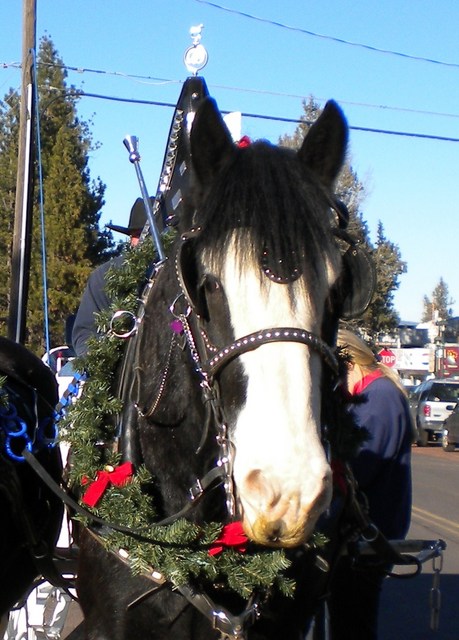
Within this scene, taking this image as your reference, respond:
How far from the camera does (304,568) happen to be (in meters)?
3.43

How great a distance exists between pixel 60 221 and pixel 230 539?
27400mm

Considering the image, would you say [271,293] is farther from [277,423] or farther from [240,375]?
[277,423]

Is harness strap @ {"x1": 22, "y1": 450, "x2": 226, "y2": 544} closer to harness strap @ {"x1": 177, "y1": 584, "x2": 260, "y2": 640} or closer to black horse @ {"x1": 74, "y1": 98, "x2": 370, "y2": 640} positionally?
black horse @ {"x1": 74, "y1": 98, "x2": 370, "y2": 640}

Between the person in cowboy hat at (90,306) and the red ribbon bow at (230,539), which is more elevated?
the person in cowboy hat at (90,306)

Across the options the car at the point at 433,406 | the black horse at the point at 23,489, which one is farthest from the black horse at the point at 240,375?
the car at the point at 433,406

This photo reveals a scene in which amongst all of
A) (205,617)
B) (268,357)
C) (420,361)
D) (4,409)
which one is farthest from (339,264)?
(420,361)

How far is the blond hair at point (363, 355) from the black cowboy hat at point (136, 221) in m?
1.42

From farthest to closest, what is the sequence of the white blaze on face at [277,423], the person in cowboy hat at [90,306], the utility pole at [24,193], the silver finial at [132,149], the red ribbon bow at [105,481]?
the utility pole at [24,193] < the silver finial at [132,149] < the person in cowboy hat at [90,306] < the red ribbon bow at [105,481] < the white blaze on face at [277,423]

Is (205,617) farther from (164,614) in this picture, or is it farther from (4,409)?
(4,409)

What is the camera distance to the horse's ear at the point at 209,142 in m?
2.96

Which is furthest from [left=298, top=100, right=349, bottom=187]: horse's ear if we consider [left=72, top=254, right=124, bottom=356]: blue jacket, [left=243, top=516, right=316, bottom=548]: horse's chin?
[left=72, top=254, right=124, bottom=356]: blue jacket

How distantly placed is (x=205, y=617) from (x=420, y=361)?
52.5 m

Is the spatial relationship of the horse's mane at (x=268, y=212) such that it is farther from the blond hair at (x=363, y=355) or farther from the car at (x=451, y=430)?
the car at (x=451, y=430)

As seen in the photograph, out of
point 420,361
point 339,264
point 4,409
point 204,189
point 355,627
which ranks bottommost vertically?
point 355,627
